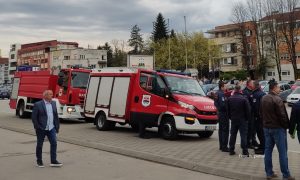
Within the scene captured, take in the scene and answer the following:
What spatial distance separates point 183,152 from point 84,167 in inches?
112

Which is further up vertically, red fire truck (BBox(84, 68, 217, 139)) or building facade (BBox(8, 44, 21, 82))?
building facade (BBox(8, 44, 21, 82))

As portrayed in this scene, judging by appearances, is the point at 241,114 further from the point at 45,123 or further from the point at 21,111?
the point at 21,111

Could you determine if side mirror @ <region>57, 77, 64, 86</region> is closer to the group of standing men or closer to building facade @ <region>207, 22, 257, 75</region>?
the group of standing men

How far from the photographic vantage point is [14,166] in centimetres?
980

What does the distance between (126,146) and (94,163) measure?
2646mm

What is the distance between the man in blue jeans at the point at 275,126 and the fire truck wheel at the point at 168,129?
595 cm

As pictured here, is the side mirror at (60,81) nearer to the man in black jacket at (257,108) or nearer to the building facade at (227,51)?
the man in black jacket at (257,108)

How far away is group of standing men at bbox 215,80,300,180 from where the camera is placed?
793 centimetres

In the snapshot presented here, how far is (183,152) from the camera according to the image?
11.4 metres

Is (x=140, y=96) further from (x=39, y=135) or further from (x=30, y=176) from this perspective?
(x=30, y=176)

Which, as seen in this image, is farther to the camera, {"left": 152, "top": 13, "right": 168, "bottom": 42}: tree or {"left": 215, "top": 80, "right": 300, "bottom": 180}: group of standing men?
{"left": 152, "top": 13, "right": 168, "bottom": 42}: tree

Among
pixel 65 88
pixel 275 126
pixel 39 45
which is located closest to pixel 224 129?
pixel 275 126

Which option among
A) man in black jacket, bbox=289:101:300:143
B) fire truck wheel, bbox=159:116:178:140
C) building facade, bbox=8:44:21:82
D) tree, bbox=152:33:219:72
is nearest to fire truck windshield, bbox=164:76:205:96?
fire truck wheel, bbox=159:116:178:140

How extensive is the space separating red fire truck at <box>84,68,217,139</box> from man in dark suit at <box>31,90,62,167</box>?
16.5 feet
